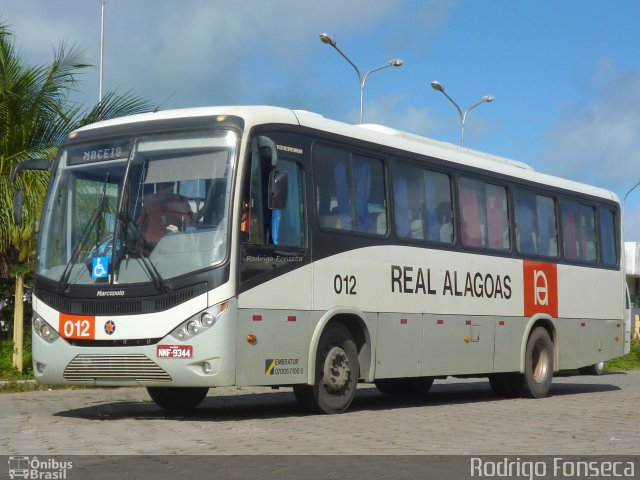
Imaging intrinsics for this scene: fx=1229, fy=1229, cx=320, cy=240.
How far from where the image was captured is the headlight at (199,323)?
41.3 feet

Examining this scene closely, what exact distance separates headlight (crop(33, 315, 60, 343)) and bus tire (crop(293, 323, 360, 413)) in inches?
109

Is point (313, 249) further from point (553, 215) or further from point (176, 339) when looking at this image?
point (553, 215)

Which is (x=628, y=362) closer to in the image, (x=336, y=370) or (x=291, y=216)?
(x=336, y=370)

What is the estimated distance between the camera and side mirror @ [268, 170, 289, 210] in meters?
12.9

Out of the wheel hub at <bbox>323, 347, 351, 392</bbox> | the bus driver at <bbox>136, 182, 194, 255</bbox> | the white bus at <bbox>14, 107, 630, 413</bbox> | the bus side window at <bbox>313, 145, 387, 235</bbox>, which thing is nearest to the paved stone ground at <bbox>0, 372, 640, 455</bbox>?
the wheel hub at <bbox>323, 347, 351, 392</bbox>

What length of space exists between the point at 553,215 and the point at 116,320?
30.6 ft

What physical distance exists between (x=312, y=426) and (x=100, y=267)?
9.38 ft

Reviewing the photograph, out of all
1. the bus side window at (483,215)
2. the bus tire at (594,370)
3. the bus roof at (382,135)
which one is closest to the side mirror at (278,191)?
the bus roof at (382,135)

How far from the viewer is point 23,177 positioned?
2102 cm

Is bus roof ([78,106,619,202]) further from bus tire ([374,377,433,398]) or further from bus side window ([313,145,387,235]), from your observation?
bus tire ([374,377,433,398])

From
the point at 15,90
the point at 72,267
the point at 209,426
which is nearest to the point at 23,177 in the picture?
the point at 15,90

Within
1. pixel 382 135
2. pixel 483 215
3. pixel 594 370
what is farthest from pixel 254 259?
pixel 594 370

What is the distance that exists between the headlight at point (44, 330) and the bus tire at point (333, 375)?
2.78 m
